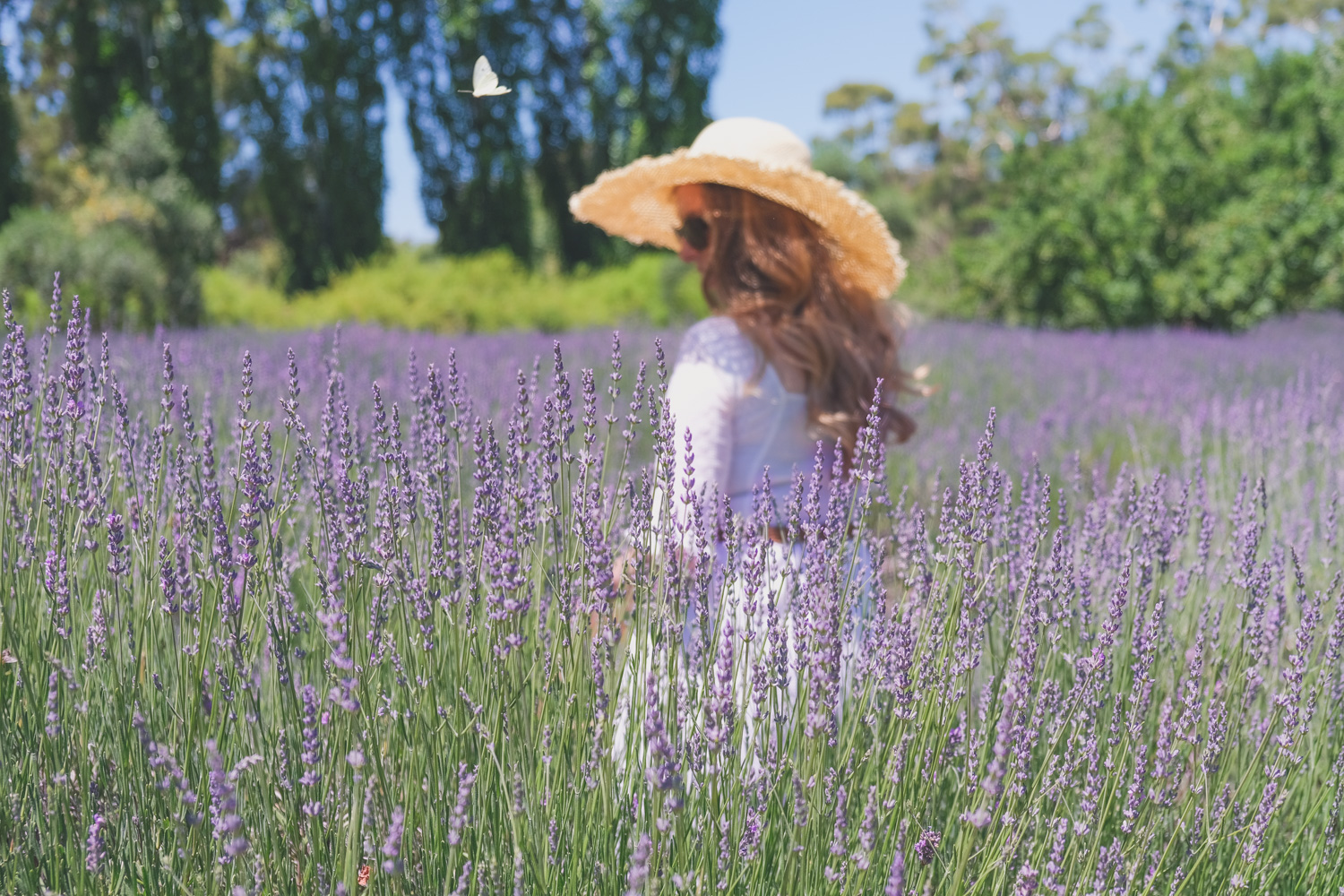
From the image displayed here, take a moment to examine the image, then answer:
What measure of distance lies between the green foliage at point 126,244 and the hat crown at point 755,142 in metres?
6.48

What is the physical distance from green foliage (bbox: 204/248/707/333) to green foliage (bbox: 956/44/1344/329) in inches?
210

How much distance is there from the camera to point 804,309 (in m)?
2.54

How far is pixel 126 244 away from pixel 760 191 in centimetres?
1090

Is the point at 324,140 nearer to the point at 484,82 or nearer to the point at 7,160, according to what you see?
the point at 7,160

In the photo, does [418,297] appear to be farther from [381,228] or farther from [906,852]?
[906,852]

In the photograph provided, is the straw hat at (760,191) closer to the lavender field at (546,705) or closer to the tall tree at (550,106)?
the lavender field at (546,705)

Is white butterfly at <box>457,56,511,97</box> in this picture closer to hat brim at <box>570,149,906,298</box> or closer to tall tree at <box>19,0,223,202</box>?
hat brim at <box>570,149,906,298</box>

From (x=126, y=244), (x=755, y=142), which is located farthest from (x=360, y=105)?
(x=755, y=142)

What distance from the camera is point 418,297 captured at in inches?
482

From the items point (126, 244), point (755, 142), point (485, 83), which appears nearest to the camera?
point (485, 83)

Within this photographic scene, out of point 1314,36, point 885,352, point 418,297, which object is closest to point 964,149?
point 1314,36

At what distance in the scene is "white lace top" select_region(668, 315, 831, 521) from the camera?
2305 millimetres

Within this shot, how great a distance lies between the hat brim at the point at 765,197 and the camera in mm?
2514

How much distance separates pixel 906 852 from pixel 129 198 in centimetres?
1500
